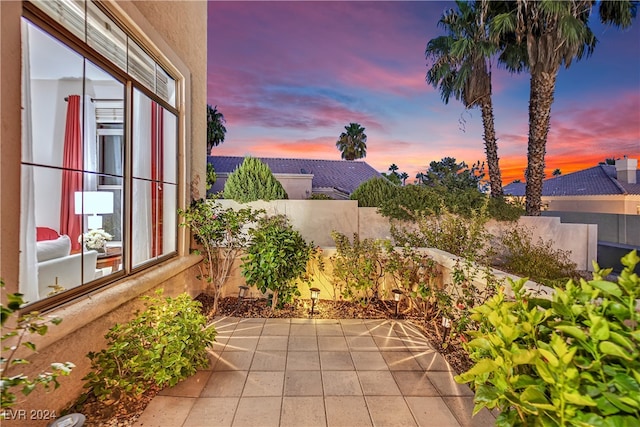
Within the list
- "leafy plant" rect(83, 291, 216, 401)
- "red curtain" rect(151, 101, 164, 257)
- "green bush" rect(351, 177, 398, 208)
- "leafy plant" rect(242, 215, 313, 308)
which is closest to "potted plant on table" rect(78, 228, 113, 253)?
"red curtain" rect(151, 101, 164, 257)

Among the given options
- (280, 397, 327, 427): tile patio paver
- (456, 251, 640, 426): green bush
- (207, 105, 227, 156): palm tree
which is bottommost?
(280, 397, 327, 427): tile patio paver

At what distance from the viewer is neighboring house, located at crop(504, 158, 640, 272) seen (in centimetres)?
1162

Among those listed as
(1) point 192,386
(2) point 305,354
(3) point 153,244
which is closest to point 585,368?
(2) point 305,354

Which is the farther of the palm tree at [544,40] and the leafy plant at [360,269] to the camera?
the palm tree at [544,40]

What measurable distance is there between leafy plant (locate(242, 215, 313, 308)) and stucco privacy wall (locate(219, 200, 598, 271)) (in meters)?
2.93

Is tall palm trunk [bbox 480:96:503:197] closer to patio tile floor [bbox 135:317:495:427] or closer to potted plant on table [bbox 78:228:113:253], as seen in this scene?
patio tile floor [bbox 135:317:495:427]

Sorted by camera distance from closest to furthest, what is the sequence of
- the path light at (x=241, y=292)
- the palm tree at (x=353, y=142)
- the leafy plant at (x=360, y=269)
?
the leafy plant at (x=360, y=269)
the path light at (x=241, y=292)
the palm tree at (x=353, y=142)

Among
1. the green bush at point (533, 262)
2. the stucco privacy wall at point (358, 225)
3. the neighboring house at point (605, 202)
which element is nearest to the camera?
the green bush at point (533, 262)

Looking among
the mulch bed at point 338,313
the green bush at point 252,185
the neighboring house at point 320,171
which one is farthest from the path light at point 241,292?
the neighboring house at point 320,171

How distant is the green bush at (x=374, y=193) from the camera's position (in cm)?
788

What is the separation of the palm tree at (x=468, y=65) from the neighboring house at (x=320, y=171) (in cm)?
827

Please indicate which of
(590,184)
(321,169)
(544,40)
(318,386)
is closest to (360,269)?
(318,386)

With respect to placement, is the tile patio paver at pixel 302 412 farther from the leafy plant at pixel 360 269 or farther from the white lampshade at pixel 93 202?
the white lampshade at pixel 93 202

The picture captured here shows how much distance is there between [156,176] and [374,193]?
550cm
